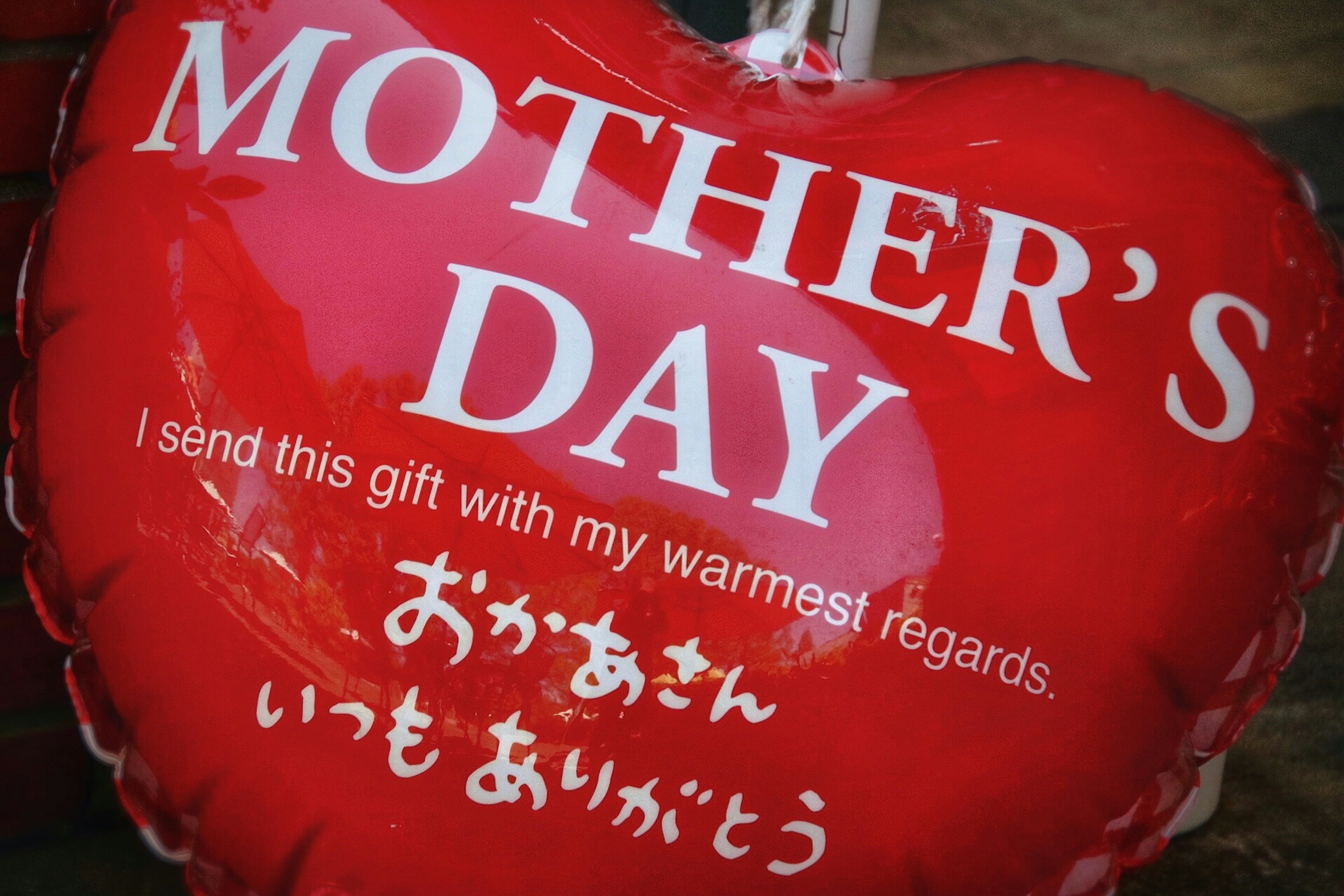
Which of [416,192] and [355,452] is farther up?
[416,192]

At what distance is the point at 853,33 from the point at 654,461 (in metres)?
0.56

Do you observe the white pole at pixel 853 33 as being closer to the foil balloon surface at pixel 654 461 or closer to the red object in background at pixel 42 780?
the foil balloon surface at pixel 654 461

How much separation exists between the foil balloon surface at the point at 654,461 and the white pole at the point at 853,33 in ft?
1.00

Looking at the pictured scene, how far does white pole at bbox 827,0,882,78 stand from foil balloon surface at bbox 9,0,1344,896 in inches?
12.0

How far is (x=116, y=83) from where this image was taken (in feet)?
2.78

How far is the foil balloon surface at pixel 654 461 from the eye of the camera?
0.74 meters

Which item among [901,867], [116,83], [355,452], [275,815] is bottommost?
[275,815]

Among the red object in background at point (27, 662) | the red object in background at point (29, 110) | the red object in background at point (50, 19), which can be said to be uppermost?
the red object in background at point (50, 19)

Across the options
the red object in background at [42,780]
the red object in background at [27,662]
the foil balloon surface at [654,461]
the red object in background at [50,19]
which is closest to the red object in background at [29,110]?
the red object in background at [50,19]

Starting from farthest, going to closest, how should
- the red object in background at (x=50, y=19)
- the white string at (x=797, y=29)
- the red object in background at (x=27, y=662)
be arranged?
1. the red object in background at (x=27, y=662)
2. the red object in background at (x=50, y=19)
3. the white string at (x=797, y=29)

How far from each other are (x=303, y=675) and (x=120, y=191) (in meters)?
0.35

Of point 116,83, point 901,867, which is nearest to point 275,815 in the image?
point 901,867

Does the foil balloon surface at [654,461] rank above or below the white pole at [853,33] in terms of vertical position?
below

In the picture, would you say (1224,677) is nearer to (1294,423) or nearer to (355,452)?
(1294,423)
